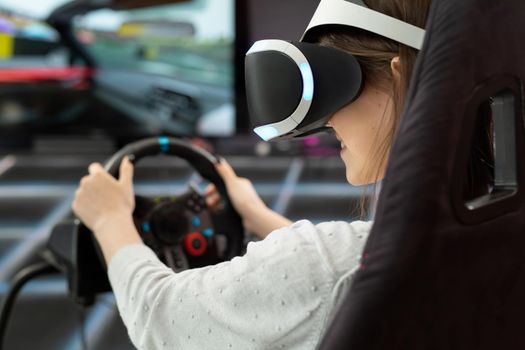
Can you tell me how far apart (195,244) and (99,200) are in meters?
0.26

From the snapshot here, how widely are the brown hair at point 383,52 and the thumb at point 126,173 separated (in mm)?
475

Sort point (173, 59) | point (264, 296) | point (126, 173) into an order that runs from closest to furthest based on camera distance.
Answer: point (264, 296), point (126, 173), point (173, 59)

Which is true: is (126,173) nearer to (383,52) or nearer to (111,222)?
(111,222)

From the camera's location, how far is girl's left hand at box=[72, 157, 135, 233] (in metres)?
1.13

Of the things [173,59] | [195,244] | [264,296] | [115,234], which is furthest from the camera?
[173,59]

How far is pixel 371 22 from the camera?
0.78m

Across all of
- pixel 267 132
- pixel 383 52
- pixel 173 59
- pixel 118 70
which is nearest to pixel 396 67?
pixel 383 52

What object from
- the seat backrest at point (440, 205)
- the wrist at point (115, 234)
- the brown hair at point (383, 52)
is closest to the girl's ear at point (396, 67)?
the brown hair at point (383, 52)

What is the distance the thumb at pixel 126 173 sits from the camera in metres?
1.19

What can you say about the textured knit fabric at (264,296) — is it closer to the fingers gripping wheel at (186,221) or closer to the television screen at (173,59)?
the fingers gripping wheel at (186,221)

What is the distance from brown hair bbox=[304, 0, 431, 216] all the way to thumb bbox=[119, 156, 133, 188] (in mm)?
475

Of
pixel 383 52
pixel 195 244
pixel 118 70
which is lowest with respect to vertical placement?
pixel 118 70

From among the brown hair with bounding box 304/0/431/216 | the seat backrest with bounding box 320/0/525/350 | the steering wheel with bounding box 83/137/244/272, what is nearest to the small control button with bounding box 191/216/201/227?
the steering wheel with bounding box 83/137/244/272

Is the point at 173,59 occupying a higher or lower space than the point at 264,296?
lower
